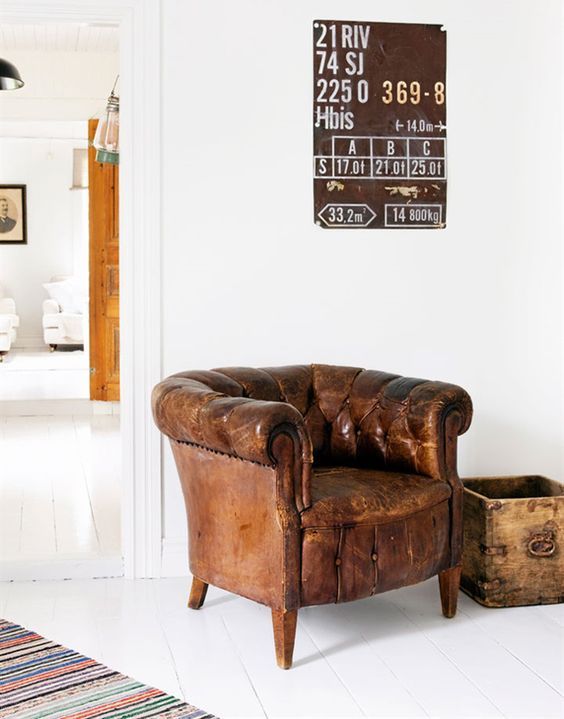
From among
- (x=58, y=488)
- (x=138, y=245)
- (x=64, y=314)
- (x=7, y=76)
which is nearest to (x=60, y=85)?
(x=7, y=76)

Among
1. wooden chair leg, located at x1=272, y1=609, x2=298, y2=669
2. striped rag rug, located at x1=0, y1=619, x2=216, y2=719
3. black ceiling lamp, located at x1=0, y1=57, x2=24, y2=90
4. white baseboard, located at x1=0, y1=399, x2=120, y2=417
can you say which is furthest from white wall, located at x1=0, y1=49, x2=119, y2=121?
wooden chair leg, located at x1=272, y1=609, x2=298, y2=669

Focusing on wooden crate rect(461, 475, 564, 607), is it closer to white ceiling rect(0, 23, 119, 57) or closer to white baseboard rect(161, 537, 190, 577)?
white baseboard rect(161, 537, 190, 577)

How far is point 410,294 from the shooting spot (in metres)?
3.83

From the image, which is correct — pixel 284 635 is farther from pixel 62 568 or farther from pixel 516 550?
pixel 62 568

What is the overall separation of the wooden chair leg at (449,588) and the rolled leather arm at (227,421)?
29.0 inches

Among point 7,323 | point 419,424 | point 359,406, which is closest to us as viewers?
point 419,424

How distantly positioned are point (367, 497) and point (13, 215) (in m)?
10.2

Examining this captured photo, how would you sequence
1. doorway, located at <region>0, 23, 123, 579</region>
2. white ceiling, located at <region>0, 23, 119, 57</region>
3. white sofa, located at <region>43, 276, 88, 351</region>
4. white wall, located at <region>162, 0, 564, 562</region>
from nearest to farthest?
white wall, located at <region>162, 0, 564, 562</region> → doorway, located at <region>0, 23, 123, 579</region> → white ceiling, located at <region>0, 23, 119, 57</region> → white sofa, located at <region>43, 276, 88, 351</region>

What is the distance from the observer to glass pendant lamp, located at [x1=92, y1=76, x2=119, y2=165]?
168 inches

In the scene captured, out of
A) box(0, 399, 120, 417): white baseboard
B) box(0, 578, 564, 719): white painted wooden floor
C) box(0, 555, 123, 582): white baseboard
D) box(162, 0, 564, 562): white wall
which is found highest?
box(162, 0, 564, 562): white wall

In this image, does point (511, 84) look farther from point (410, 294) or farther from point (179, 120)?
point (179, 120)

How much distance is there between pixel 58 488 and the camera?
5086 millimetres

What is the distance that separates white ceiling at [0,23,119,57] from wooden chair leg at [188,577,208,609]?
4348mm

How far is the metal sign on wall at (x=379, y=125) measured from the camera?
3.70 metres
